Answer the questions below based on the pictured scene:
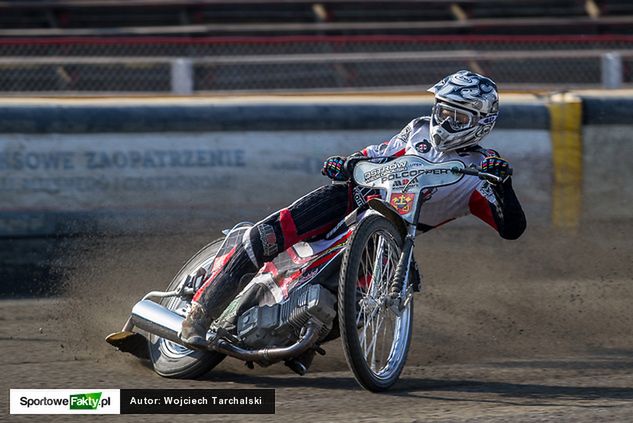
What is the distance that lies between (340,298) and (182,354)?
3.83 feet

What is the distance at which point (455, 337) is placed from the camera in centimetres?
666

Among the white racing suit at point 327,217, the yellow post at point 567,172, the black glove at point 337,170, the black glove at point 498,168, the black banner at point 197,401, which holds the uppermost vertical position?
the yellow post at point 567,172

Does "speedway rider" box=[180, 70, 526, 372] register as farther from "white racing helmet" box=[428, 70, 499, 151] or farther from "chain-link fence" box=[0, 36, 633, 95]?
"chain-link fence" box=[0, 36, 633, 95]

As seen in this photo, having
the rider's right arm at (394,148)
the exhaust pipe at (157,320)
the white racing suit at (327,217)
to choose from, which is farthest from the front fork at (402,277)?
the exhaust pipe at (157,320)

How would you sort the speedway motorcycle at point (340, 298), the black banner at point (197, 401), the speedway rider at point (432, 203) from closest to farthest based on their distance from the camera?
the black banner at point (197, 401)
the speedway motorcycle at point (340, 298)
the speedway rider at point (432, 203)

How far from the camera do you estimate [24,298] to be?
7816 mm

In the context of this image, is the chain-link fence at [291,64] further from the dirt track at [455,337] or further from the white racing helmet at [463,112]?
the white racing helmet at [463,112]

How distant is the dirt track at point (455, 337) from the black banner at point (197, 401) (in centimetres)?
10

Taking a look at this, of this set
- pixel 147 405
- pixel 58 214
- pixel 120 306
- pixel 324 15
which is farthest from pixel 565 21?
pixel 147 405

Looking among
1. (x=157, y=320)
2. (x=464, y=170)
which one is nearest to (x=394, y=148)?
(x=464, y=170)

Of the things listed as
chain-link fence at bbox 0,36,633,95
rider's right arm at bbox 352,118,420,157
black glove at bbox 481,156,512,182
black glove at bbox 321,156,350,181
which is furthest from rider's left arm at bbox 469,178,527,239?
chain-link fence at bbox 0,36,633,95

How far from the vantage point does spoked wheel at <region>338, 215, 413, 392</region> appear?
16.6 feet

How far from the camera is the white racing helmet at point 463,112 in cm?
580

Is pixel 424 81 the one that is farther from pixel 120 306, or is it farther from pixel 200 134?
pixel 120 306
